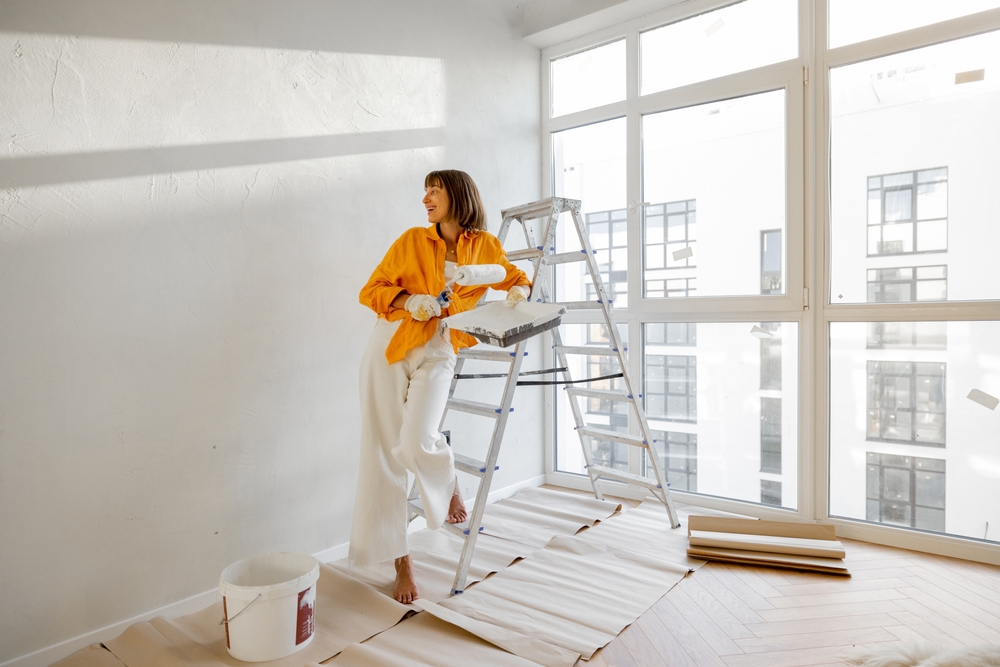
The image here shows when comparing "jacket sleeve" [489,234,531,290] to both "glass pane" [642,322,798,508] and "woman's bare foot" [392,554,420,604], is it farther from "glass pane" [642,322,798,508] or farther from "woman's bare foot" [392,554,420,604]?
"glass pane" [642,322,798,508]

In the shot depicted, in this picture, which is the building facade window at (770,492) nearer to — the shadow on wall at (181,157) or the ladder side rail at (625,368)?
the ladder side rail at (625,368)

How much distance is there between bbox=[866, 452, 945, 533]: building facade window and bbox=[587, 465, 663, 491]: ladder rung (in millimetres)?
937

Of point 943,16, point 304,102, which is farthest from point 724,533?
point 304,102

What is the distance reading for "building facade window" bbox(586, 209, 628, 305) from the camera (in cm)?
343

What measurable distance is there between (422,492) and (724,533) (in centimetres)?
138

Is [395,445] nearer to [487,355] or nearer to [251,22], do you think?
[487,355]

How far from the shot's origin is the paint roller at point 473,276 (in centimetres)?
202

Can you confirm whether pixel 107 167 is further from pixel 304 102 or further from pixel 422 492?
pixel 422 492

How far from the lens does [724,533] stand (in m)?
2.64

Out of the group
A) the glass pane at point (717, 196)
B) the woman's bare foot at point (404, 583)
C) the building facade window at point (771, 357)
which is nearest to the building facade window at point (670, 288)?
the glass pane at point (717, 196)

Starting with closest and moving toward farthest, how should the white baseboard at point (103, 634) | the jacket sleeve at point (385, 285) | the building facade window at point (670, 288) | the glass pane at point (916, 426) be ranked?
the white baseboard at point (103, 634)
the jacket sleeve at point (385, 285)
the glass pane at point (916, 426)
the building facade window at point (670, 288)

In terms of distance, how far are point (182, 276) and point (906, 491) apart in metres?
3.04

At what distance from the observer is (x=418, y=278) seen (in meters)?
2.23

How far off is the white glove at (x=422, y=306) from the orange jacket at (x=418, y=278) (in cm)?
7
